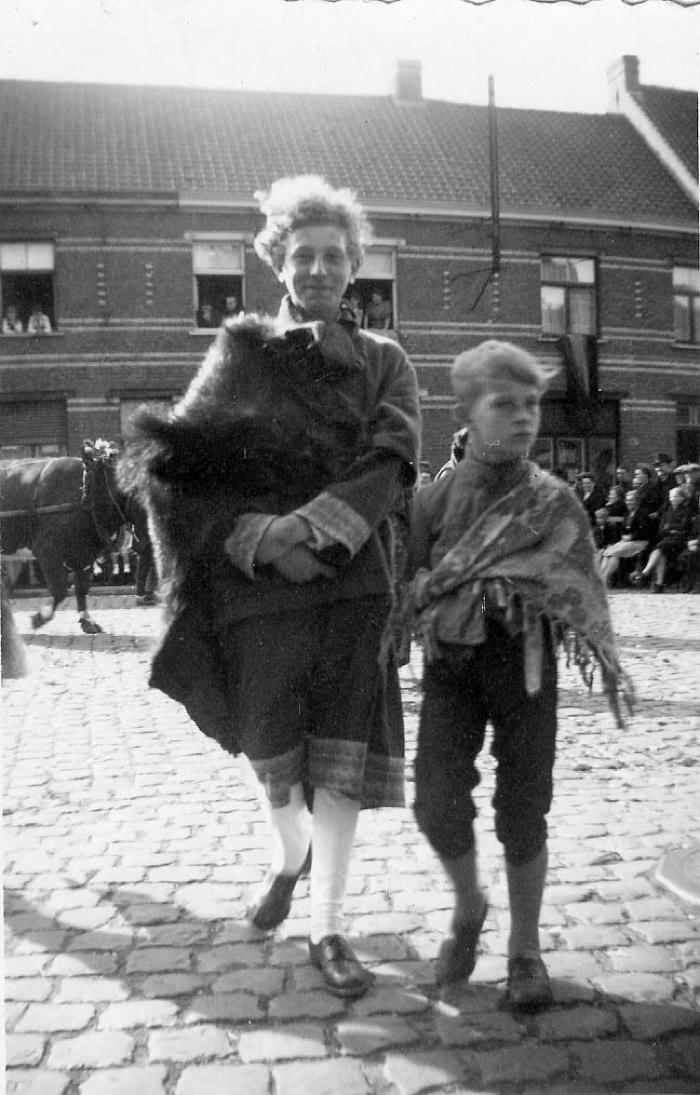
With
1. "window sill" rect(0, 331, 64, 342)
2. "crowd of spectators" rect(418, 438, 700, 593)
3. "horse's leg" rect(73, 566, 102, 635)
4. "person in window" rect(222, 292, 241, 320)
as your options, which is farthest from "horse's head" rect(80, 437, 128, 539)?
"horse's leg" rect(73, 566, 102, 635)

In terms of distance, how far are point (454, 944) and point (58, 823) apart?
1657 mm

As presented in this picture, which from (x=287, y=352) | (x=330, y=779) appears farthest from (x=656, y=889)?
(x=287, y=352)

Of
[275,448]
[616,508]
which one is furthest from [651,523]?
[275,448]

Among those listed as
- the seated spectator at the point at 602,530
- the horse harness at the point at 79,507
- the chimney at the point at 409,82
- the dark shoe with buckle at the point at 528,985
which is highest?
the chimney at the point at 409,82

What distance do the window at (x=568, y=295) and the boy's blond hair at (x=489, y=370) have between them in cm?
29

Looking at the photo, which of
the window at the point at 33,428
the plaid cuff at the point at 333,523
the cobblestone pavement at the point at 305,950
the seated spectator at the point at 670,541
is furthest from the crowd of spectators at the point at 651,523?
the window at the point at 33,428

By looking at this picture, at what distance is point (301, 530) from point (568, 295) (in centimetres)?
136

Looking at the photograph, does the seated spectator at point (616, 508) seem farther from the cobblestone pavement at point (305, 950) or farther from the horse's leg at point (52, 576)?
the horse's leg at point (52, 576)

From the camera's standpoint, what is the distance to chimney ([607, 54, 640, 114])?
2289mm

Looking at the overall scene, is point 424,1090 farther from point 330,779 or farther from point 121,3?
point 121,3

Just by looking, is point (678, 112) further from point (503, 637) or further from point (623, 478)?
point (503, 637)

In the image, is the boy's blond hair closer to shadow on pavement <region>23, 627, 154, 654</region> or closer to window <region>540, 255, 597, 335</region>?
window <region>540, 255, 597, 335</region>

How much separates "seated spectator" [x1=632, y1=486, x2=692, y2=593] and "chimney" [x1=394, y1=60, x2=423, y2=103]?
3.74 ft

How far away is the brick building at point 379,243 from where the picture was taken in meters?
2.43
